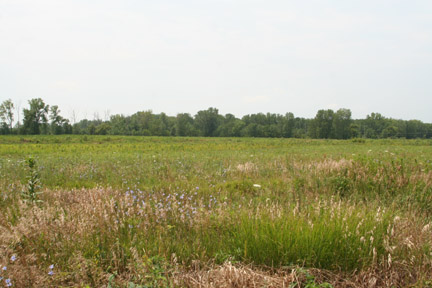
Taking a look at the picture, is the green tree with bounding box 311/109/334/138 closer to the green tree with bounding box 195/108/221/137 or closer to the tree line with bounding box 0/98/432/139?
the tree line with bounding box 0/98/432/139

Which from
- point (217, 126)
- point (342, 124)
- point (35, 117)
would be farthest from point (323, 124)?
point (35, 117)

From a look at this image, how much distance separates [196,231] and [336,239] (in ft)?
6.24

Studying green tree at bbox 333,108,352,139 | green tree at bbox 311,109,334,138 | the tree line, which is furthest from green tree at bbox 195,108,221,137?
green tree at bbox 333,108,352,139

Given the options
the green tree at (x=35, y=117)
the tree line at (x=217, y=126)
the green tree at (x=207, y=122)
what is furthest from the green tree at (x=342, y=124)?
the green tree at (x=35, y=117)

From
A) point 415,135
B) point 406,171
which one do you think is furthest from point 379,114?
point 406,171

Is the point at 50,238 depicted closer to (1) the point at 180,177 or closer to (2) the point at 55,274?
(2) the point at 55,274

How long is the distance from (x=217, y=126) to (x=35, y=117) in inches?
3305

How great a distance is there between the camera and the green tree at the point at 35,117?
78.6 meters

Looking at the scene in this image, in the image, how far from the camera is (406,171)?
22.8 ft

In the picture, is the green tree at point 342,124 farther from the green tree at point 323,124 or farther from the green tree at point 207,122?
the green tree at point 207,122

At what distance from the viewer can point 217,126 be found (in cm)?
13875

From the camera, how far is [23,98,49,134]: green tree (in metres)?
78.6

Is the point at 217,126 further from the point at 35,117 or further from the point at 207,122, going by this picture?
the point at 35,117

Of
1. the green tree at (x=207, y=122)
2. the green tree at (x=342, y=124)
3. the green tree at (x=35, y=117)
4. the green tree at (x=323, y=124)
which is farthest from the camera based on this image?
the green tree at (x=207, y=122)
